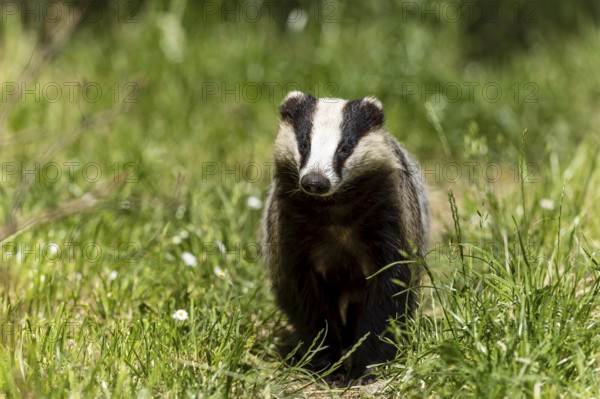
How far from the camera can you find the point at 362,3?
802cm

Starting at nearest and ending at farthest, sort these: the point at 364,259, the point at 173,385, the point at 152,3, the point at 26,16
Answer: the point at 173,385 → the point at 364,259 → the point at 152,3 → the point at 26,16

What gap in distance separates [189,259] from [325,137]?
1082 millimetres

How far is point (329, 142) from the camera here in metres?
3.84

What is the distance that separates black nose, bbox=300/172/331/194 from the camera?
3.64 metres

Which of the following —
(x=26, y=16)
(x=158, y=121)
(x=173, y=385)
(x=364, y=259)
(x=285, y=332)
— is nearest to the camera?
(x=173, y=385)

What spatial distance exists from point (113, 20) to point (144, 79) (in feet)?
16.7

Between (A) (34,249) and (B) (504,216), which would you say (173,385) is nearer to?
(A) (34,249)

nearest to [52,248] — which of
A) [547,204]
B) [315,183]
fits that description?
[315,183]


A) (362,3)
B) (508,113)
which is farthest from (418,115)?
(362,3)

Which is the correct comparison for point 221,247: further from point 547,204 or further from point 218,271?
point 547,204

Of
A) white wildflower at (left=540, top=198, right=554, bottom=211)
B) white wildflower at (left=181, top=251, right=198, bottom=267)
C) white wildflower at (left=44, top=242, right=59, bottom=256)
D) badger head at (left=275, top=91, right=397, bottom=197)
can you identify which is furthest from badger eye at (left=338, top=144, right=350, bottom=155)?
white wildflower at (left=44, top=242, right=59, bottom=256)

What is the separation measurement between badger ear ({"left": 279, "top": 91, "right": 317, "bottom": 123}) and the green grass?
723 millimetres

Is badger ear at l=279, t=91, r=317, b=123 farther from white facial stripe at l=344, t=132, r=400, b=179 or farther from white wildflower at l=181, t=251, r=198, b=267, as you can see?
white wildflower at l=181, t=251, r=198, b=267

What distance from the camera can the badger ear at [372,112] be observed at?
159 inches
